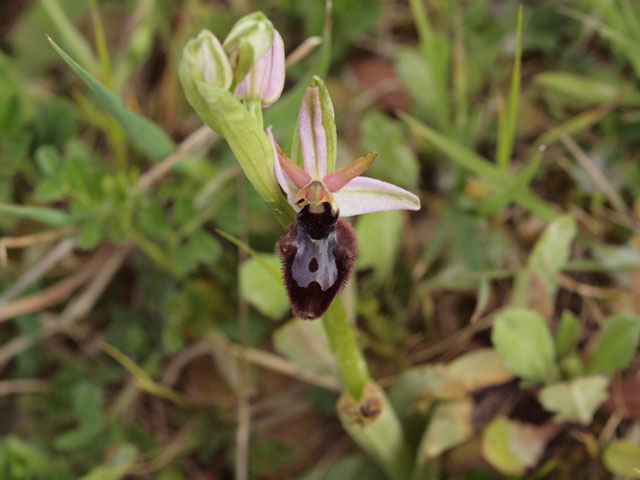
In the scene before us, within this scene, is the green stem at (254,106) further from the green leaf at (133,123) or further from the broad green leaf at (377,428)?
the broad green leaf at (377,428)

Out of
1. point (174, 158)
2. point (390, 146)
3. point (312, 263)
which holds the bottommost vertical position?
point (312, 263)

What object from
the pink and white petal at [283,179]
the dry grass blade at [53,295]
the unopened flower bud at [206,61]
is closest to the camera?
the unopened flower bud at [206,61]

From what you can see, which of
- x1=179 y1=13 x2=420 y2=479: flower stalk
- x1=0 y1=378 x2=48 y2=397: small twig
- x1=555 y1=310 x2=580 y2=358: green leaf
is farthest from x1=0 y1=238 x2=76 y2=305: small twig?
x1=555 y1=310 x2=580 y2=358: green leaf

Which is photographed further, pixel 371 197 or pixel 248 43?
pixel 371 197

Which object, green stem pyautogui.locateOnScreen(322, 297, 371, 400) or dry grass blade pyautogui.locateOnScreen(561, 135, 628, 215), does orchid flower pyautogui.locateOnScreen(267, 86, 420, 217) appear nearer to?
green stem pyautogui.locateOnScreen(322, 297, 371, 400)

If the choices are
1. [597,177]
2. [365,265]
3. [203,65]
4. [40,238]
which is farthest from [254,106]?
[597,177]

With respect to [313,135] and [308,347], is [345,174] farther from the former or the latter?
[308,347]

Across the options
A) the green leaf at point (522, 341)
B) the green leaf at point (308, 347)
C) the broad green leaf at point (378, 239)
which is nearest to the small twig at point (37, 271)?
the green leaf at point (308, 347)
